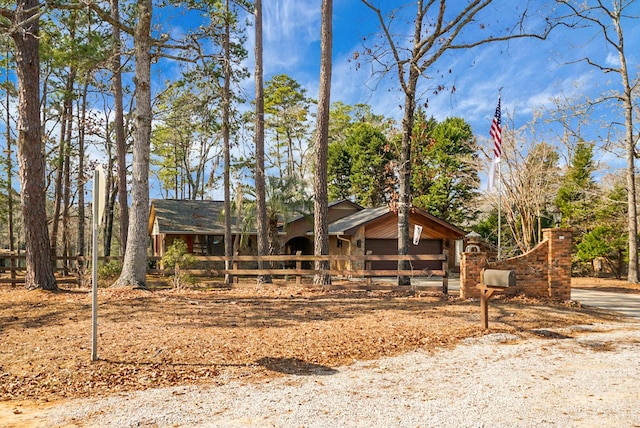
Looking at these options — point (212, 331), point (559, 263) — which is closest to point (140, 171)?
point (212, 331)

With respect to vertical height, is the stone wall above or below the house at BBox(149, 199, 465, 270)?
below

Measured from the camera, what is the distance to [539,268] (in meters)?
10.9

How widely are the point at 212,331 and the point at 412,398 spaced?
370cm

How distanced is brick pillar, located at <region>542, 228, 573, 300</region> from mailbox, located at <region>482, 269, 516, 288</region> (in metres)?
4.37

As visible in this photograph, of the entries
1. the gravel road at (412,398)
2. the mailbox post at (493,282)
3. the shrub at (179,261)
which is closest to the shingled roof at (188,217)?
the shrub at (179,261)

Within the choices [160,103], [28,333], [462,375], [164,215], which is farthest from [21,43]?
[160,103]

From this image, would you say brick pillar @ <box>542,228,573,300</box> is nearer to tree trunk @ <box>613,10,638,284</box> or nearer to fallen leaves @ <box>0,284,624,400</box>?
fallen leaves @ <box>0,284,624,400</box>

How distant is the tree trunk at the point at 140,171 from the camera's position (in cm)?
1087

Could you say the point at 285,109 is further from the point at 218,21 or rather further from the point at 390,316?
the point at 390,316

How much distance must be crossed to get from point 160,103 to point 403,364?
2417cm

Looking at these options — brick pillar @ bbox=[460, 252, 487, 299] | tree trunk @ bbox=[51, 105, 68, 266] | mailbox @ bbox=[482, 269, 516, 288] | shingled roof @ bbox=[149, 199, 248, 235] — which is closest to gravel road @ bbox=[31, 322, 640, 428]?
mailbox @ bbox=[482, 269, 516, 288]

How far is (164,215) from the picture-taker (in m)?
23.4

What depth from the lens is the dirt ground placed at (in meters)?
4.99

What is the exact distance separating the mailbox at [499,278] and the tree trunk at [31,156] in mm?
10107
